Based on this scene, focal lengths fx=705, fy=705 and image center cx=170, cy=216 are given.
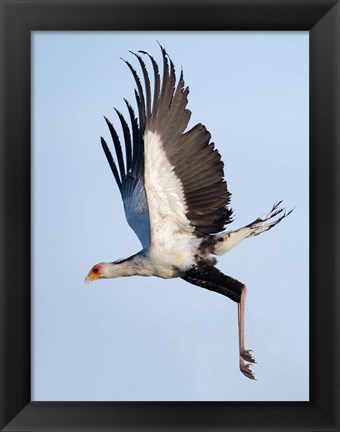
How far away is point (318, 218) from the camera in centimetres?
187

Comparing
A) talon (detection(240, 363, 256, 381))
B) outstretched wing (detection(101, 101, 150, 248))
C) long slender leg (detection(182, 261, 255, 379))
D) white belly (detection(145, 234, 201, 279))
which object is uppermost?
outstretched wing (detection(101, 101, 150, 248))

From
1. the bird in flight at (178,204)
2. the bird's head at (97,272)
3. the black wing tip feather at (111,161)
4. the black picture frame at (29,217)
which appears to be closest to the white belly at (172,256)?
the bird in flight at (178,204)

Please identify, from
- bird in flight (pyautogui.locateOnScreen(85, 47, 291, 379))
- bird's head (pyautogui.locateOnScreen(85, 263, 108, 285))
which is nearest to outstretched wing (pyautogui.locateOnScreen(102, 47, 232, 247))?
bird in flight (pyautogui.locateOnScreen(85, 47, 291, 379))

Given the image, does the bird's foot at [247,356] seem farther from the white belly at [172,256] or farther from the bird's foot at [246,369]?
the white belly at [172,256]

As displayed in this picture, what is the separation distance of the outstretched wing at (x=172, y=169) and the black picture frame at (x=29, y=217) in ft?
0.70

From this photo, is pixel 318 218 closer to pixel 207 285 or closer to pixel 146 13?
pixel 207 285

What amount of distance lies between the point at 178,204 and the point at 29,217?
457 millimetres

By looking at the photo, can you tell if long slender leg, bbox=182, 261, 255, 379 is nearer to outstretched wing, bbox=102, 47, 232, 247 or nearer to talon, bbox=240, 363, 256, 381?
talon, bbox=240, 363, 256, 381

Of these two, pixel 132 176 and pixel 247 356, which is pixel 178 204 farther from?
pixel 247 356

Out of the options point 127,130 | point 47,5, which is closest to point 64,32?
Result: point 47,5

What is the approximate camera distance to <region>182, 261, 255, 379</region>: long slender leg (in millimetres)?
2043

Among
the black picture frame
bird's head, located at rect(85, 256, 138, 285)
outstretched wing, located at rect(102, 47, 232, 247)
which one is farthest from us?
bird's head, located at rect(85, 256, 138, 285)

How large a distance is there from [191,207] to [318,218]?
40cm

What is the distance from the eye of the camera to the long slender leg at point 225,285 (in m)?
2.04
